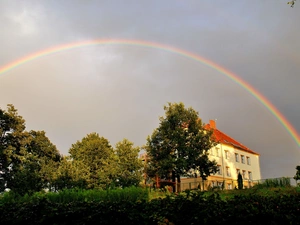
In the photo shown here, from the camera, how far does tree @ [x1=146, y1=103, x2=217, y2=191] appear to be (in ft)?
115

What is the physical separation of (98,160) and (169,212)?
Answer: 1443 inches

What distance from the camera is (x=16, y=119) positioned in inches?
1785

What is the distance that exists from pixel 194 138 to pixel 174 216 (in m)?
31.1

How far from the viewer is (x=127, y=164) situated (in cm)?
3366

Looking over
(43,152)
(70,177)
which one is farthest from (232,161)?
(70,177)

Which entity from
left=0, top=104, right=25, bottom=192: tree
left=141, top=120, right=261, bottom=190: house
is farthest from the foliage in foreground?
left=141, top=120, right=261, bottom=190: house

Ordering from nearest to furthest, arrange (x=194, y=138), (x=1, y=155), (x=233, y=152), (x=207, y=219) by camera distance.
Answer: (x=207, y=219) < (x=194, y=138) < (x=1, y=155) < (x=233, y=152)

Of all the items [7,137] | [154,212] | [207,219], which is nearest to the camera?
[207,219]

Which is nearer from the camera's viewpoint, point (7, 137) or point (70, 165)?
point (70, 165)

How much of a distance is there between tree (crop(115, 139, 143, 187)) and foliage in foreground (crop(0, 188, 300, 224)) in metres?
27.3

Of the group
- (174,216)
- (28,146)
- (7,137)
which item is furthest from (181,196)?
(28,146)

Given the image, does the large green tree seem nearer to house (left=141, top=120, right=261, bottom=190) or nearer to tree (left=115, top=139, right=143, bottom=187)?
tree (left=115, top=139, right=143, bottom=187)

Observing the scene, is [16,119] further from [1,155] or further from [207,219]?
[207,219]

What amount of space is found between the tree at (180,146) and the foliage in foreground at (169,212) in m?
28.9
